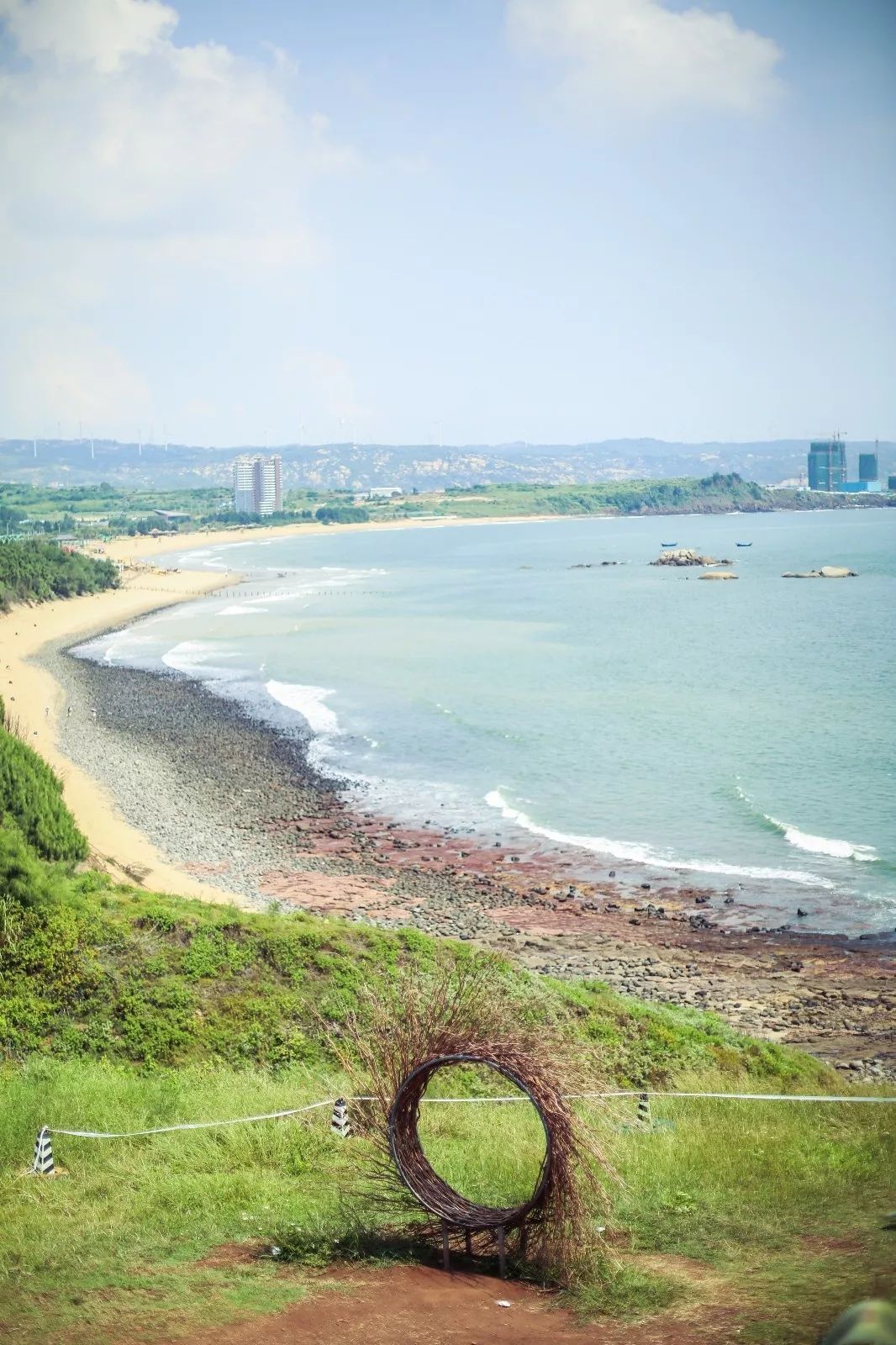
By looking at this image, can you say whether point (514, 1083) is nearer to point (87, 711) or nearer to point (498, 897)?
point (498, 897)

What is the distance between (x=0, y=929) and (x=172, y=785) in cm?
2037

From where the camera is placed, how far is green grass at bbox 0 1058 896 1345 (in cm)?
745

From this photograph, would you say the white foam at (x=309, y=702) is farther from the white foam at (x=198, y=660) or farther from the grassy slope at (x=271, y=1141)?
the grassy slope at (x=271, y=1141)

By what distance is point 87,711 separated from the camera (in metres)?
47.7

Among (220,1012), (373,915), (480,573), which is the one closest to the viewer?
(220,1012)

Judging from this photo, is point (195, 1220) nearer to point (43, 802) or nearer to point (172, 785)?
point (43, 802)

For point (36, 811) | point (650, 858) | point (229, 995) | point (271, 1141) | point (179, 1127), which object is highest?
point (36, 811)

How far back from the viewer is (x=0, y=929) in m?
16.2

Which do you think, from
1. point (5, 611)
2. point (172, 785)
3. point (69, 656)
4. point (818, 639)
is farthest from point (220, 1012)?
point (5, 611)

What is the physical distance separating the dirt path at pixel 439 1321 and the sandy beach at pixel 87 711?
17770 millimetres

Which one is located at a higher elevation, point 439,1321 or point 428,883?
point 439,1321

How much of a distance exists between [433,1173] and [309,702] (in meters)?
41.9

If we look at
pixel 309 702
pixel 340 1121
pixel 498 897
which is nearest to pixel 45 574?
pixel 309 702

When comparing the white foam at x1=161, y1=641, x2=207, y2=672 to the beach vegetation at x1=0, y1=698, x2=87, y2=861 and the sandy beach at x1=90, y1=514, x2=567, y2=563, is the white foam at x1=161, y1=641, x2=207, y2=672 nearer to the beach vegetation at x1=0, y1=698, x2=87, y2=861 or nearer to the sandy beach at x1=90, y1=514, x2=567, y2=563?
the beach vegetation at x1=0, y1=698, x2=87, y2=861
